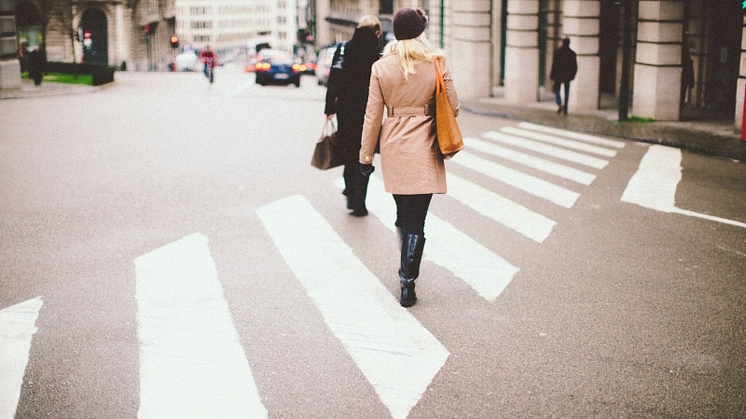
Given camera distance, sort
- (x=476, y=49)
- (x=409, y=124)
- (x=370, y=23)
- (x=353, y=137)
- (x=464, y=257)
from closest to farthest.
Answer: (x=409, y=124), (x=464, y=257), (x=370, y=23), (x=353, y=137), (x=476, y=49)

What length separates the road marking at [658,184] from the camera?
9930 mm

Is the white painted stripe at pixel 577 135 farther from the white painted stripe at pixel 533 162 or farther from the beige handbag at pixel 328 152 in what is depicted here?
the beige handbag at pixel 328 152

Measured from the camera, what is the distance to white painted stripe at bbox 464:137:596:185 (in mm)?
12305

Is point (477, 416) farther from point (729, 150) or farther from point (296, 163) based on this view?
point (729, 150)

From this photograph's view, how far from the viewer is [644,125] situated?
62.4 ft

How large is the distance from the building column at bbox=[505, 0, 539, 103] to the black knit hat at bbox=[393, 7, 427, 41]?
64.0 feet

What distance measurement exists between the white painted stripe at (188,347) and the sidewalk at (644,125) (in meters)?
10.3

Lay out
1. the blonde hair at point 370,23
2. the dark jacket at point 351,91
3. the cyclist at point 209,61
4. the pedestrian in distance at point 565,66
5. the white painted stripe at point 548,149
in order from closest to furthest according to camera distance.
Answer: the blonde hair at point 370,23 → the dark jacket at point 351,91 → the white painted stripe at point 548,149 → the pedestrian in distance at point 565,66 → the cyclist at point 209,61

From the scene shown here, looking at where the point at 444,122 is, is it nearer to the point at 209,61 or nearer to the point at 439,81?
the point at 439,81

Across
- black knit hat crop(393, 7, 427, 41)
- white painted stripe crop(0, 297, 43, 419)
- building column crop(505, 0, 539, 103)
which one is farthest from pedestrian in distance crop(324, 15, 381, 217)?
building column crop(505, 0, 539, 103)

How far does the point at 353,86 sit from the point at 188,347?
418 cm

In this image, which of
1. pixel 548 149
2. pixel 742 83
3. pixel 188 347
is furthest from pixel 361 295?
pixel 742 83

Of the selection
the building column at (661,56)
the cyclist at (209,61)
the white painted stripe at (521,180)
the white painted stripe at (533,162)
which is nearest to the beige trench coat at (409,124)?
the white painted stripe at (521,180)

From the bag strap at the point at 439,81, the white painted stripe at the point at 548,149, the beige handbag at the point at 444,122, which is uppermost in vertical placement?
the bag strap at the point at 439,81
